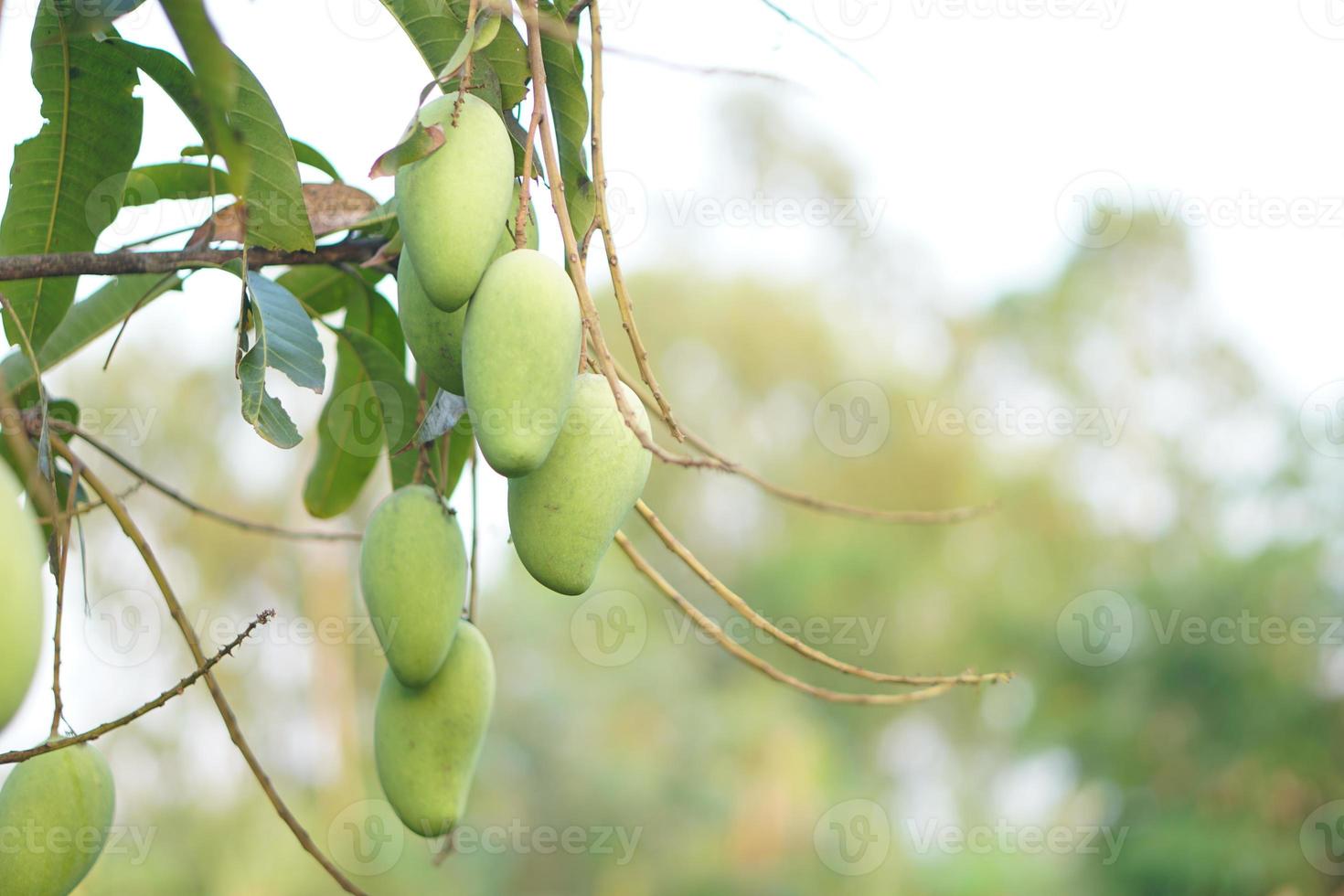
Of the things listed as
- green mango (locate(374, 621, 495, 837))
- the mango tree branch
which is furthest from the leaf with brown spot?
green mango (locate(374, 621, 495, 837))

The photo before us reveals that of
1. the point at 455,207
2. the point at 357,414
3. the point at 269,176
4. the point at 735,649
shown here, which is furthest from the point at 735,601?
the point at 357,414

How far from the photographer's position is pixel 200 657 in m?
0.48

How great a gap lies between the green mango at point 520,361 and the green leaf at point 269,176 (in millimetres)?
165

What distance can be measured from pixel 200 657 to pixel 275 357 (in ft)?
0.46

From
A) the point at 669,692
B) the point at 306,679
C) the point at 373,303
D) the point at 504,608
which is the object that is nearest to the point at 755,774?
the point at 669,692

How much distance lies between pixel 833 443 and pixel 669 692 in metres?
2.46

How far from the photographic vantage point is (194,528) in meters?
4.89

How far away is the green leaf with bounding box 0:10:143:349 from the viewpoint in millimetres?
581

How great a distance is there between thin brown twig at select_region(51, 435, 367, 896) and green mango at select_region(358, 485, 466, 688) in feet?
0.24

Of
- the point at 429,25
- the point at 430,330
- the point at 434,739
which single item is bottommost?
the point at 434,739

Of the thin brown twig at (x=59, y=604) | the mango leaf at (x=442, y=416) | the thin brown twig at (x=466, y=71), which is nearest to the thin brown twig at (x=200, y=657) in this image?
the thin brown twig at (x=59, y=604)

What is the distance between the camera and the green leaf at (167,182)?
0.69 meters

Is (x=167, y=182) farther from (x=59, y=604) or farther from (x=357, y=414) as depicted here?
(x=59, y=604)

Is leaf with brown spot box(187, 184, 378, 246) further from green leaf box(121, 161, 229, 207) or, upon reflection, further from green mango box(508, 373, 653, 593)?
green mango box(508, 373, 653, 593)
